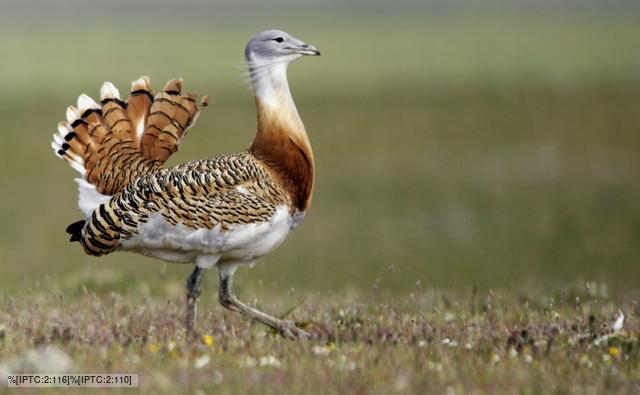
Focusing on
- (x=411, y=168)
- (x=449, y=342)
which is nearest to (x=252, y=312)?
(x=449, y=342)

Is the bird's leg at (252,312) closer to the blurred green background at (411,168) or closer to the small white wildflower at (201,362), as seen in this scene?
the small white wildflower at (201,362)

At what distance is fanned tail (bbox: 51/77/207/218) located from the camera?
709cm

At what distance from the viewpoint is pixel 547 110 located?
23.5m

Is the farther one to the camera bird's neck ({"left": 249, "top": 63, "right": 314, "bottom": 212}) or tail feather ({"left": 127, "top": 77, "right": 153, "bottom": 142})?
tail feather ({"left": 127, "top": 77, "right": 153, "bottom": 142})

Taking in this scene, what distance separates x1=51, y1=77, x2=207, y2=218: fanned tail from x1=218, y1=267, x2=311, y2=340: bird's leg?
0.78m

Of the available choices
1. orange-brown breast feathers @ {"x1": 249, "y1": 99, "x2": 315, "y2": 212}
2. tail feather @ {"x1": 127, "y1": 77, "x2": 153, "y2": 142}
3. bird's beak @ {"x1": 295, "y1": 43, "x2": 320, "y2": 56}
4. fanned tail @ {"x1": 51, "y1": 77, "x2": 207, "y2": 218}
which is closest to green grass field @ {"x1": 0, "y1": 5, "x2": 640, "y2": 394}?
orange-brown breast feathers @ {"x1": 249, "y1": 99, "x2": 315, "y2": 212}

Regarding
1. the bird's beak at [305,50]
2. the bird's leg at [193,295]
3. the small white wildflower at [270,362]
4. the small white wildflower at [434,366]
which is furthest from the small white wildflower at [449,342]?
the bird's beak at [305,50]

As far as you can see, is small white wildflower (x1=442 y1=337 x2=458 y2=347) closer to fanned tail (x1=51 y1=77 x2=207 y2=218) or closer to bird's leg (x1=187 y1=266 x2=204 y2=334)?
bird's leg (x1=187 y1=266 x2=204 y2=334)

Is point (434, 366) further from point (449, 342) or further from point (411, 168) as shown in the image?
point (411, 168)

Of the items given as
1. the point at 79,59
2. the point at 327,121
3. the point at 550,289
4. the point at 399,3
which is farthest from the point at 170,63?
the point at 399,3

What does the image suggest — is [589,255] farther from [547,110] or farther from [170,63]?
[170,63]

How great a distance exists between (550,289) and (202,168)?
3410 mm

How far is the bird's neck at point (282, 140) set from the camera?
6590 millimetres

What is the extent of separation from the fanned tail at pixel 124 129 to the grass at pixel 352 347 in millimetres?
849
